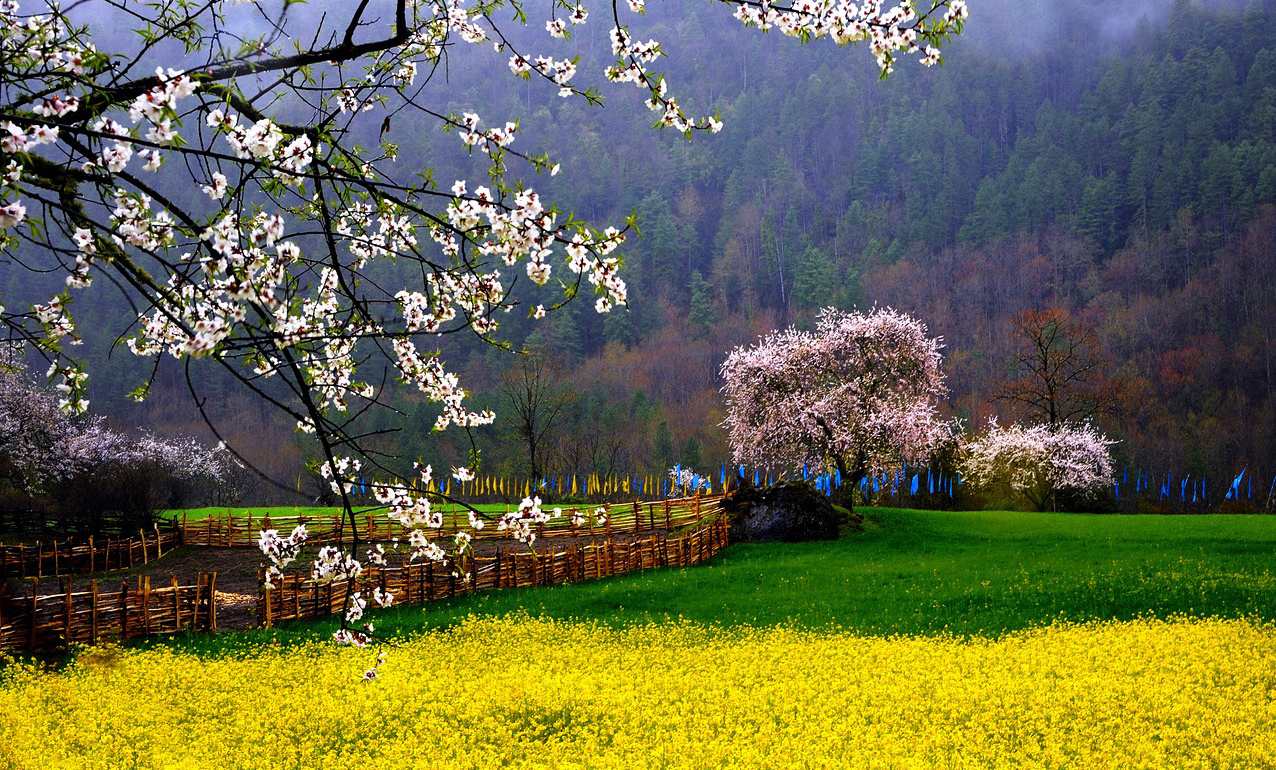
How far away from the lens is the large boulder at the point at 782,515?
1086 inches

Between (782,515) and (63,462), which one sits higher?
(63,462)

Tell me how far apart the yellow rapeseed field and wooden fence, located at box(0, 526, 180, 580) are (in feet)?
48.4

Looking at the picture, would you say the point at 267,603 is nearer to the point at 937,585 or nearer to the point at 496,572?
the point at 496,572

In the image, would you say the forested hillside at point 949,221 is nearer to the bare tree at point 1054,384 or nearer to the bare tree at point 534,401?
the bare tree at point 534,401

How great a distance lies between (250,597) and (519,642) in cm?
881

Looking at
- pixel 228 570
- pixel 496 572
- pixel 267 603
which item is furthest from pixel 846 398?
pixel 267 603

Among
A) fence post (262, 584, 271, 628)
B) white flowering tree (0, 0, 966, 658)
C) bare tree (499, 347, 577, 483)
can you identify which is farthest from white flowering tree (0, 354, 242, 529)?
white flowering tree (0, 0, 966, 658)

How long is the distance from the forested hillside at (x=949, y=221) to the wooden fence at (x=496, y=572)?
28778mm

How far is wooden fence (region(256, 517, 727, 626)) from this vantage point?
1806 centimetres

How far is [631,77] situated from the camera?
18.1 ft

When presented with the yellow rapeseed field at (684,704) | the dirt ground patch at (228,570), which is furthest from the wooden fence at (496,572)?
the yellow rapeseed field at (684,704)

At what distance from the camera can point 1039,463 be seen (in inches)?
1620

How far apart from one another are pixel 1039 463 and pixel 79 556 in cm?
3821

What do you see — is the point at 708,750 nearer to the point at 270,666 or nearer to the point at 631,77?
the point at 631,77
